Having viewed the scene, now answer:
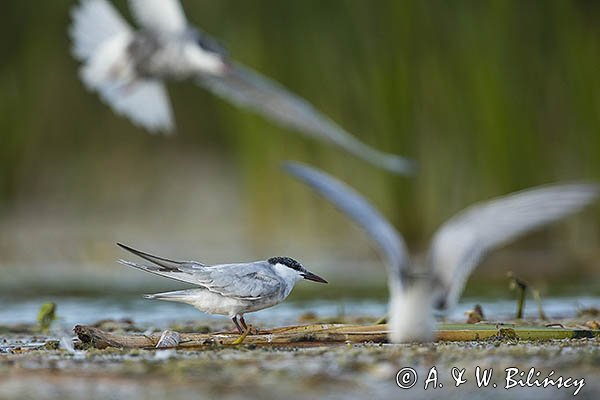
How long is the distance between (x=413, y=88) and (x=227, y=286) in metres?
6.22

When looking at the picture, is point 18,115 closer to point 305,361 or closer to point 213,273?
point 213,273

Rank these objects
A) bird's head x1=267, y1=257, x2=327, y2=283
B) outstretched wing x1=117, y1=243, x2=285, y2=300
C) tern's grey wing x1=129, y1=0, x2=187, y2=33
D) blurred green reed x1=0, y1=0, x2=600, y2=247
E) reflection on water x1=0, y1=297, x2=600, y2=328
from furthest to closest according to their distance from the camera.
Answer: blurred green reed x1=0, y1=0, x2=600, y2=247, tern's grey wing x1=129, y1=0, x2=187, y2=33, reflection on water x1=0, y1=297, x2=600, y2=328, bird's head x1=267, y1=257, x2=327, y2=283, outstretched wing x1=117, y1=243, x2=285, y2=300

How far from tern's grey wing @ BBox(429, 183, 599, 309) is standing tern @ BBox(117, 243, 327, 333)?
2.96ft

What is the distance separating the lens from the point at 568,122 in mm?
11281

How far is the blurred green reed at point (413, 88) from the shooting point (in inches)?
432

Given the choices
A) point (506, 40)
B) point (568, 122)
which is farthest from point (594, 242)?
point (506, 40)

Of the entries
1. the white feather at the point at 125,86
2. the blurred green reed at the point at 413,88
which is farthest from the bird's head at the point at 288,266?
the blurred green reed at the point at 413,88

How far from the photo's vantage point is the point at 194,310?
8.06 metres

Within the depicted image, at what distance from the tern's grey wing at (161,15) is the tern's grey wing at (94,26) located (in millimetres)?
491

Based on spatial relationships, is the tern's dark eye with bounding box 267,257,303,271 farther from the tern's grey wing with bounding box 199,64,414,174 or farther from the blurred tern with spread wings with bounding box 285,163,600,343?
the tern's grey wing with bounding box 199,64,414,174

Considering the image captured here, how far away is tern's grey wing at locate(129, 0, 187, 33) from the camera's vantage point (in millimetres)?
7746

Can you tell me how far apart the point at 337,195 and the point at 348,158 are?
8.15 metres

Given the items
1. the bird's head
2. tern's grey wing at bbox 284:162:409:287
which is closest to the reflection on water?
the bird's head

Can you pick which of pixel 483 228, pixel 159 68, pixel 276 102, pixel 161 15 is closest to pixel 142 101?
pixel 159 68
